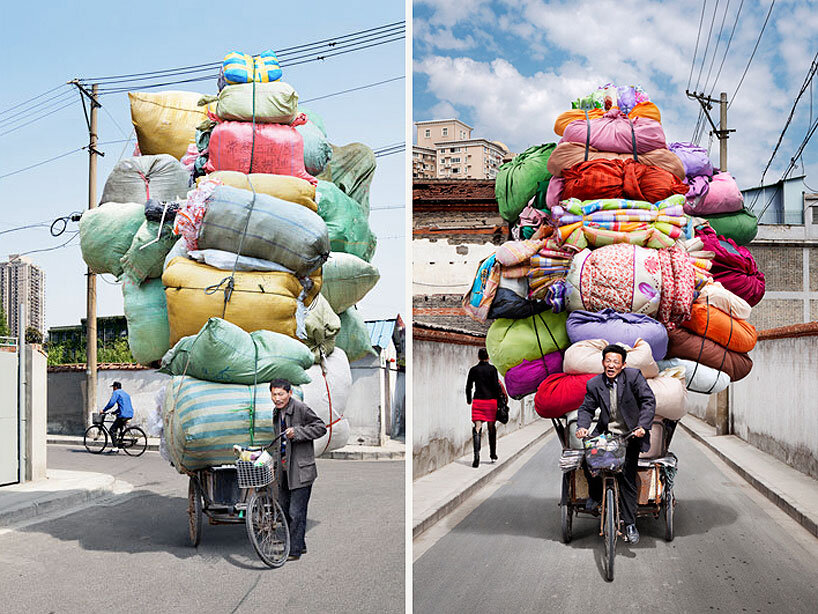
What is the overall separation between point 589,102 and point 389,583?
216 centimetres

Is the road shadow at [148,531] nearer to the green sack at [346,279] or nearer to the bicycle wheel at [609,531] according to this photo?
the green sack at [346,279]

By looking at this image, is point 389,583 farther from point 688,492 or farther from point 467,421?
point 688,492

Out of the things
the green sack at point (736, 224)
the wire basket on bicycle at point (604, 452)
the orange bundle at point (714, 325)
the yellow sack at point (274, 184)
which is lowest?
the wire basket on bicycle at point (604, 452)

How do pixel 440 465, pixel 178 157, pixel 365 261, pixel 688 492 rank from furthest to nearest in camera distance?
1. pixel 365 261
2. pixel 178 157
3. pixel 440 465
4. pixel 688 492

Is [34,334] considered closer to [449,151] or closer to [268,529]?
[268,529]

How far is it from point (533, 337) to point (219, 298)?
158 centimetres

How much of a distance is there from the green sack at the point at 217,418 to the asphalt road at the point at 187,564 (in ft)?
1.95

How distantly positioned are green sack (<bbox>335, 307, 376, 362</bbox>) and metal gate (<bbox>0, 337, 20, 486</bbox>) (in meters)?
2.72

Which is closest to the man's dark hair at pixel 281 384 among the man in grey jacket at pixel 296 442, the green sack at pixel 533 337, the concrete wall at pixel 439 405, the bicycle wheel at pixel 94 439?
the man in grey jacket at pixel 296 442

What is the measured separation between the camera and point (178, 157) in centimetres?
461

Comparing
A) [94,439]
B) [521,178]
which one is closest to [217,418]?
[521,178]

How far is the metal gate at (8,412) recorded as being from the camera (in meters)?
6.14

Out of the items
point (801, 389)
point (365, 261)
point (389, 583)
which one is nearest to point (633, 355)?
point (389, 583)

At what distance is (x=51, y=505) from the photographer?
563cm
